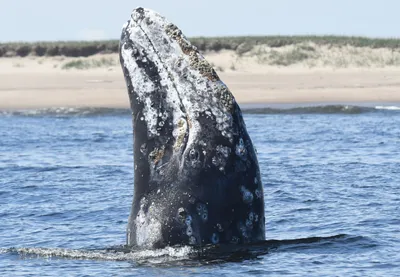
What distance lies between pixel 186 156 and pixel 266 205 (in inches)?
159

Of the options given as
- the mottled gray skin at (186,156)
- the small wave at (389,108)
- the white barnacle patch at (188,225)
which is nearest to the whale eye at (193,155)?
the mottled gray skin at (186,156)

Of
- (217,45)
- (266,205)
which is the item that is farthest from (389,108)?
(217,45)

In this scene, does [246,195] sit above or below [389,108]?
above

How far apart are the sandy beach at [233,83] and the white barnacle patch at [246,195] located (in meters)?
22.5

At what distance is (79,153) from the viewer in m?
16.6

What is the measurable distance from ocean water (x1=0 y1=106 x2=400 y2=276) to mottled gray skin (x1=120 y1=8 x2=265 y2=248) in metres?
0.20

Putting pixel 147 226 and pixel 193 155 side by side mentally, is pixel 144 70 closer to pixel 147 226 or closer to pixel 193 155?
pixel 193 155

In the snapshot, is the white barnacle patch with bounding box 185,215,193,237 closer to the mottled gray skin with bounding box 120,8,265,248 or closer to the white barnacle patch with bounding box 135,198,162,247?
the mottled gray skin with bounding box 120,8,265,248

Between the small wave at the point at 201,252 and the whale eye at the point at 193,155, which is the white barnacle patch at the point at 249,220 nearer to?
the small wave at the point at 201,252

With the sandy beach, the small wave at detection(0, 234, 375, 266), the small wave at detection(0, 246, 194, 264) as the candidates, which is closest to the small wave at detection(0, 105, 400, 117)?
the sandy beach

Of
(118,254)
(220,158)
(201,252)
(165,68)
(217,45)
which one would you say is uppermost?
(165,68)

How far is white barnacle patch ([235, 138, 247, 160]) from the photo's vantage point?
612 cm

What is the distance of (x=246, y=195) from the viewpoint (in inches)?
241

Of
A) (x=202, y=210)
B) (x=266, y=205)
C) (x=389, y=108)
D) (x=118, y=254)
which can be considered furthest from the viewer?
(x=389, y=108)
